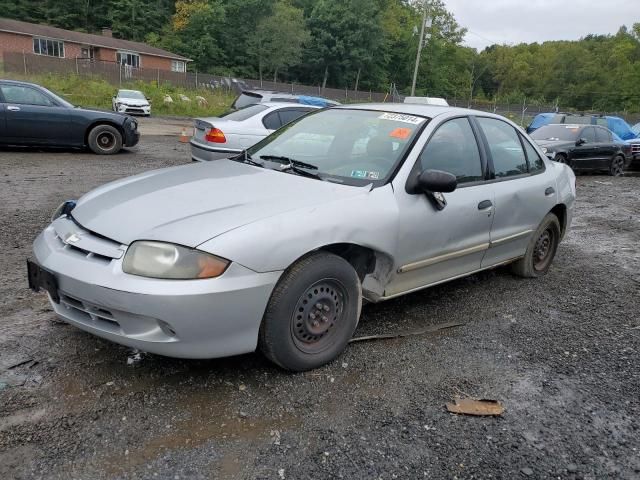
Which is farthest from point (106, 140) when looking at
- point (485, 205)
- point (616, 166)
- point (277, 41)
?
point (277, 41)

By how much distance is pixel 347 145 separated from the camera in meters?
3.94

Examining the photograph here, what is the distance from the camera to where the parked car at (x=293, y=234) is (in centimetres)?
270

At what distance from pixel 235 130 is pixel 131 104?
63.9ft

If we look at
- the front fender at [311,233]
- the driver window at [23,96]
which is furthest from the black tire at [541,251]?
the driver window at [23,96]

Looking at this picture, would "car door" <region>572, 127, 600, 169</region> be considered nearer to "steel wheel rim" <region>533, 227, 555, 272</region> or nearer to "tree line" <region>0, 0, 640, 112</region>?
"steel wheel rim" <region>533, 227, 555, 272</region>

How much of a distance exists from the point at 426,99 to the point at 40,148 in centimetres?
985

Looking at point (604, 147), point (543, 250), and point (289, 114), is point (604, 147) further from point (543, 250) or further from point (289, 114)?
point (543, 250)

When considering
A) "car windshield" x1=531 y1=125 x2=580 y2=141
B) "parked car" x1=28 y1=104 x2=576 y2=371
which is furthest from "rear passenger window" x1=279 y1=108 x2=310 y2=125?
"car windshield" x1=531 y1=125 x2=580 y2=141

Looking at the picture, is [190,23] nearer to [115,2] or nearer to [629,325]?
[115,2]

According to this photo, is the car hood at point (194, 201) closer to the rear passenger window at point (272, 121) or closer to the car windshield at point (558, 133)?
the rear passenger window at point (272, 121)

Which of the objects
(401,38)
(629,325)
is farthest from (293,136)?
(401,38)

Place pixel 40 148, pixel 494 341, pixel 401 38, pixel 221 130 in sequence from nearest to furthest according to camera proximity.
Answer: pixel 494 341, pixel 221 130, pixel 40 148, pixel 401 38

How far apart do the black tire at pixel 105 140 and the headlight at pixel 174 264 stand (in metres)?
10.1

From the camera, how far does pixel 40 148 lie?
39.0 ft
